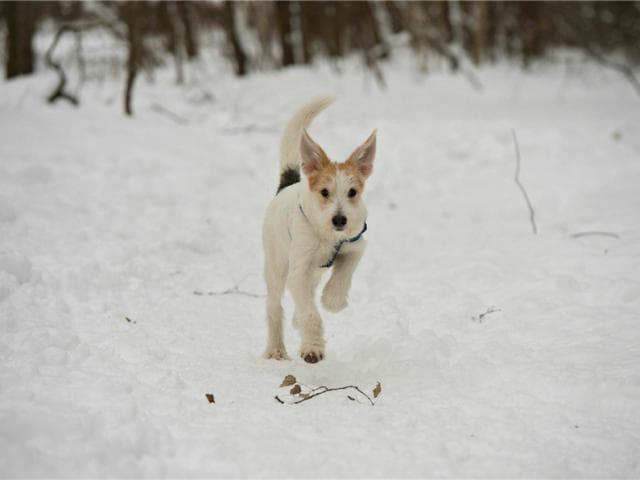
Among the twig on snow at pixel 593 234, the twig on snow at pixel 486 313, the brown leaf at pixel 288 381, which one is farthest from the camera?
the twig on snow at pixel 593 234

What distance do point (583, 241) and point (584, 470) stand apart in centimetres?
405

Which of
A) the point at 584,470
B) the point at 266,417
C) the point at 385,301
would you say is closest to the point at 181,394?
the point at 266,417

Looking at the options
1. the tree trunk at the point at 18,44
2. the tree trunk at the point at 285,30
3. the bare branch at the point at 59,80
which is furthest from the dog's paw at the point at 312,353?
the tree trunk at the point at 285,30

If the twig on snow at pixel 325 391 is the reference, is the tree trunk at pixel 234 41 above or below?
above

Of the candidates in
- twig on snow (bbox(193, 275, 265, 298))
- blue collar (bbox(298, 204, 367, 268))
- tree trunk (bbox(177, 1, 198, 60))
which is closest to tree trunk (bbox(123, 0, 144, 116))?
twig on snow (bbox(193, 275, 265, 298))

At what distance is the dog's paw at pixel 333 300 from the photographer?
430 cm

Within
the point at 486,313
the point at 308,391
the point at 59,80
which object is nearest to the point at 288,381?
the point at 308,391

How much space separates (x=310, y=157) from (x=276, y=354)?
147 cm

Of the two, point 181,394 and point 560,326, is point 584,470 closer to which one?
point 560,326

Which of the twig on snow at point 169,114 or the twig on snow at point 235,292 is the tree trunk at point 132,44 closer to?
the twig on snow at point 169,114

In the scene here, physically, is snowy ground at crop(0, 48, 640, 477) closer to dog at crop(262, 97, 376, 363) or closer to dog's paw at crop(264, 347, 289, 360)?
dog's paw at crop(264, 347, 289, 360)

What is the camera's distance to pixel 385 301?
18.1 ft

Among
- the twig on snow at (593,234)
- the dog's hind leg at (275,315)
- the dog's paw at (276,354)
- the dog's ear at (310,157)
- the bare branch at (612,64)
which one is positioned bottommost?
the dog's paw at (276,354)

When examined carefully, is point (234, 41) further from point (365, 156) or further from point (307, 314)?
point (307, 314)
